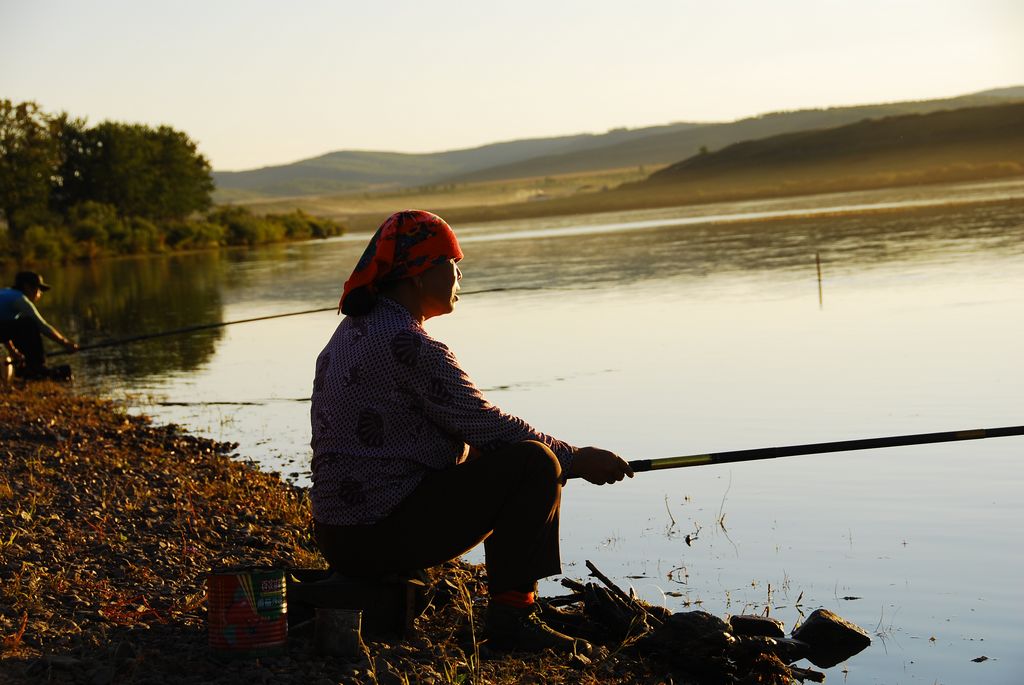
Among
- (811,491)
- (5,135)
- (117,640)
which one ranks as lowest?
(811,491)

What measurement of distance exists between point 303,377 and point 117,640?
1096cm

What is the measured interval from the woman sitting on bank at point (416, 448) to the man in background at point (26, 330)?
990 centimetres

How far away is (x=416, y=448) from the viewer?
4.78m

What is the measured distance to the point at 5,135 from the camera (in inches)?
2349

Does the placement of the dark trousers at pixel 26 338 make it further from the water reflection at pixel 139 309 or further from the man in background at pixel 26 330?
the water reflection at pixel 139 309

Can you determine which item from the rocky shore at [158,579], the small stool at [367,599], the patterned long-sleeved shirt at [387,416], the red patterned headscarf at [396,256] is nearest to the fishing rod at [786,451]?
the patterned long-sleeved shirt at [387,416]

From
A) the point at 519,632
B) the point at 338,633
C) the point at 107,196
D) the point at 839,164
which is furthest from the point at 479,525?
the point at 839,164

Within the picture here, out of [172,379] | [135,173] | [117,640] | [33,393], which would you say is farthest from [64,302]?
[135,173]

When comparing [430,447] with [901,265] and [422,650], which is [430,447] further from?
[901,265]

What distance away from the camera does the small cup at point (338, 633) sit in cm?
468

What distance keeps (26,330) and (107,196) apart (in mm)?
60828

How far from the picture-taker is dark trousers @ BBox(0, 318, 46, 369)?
558 inches

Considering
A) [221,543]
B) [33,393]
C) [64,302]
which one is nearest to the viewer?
[221,543]

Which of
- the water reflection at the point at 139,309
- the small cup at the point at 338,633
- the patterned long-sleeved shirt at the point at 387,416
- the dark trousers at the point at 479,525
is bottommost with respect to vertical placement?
the water reflection at the point at 139,309
